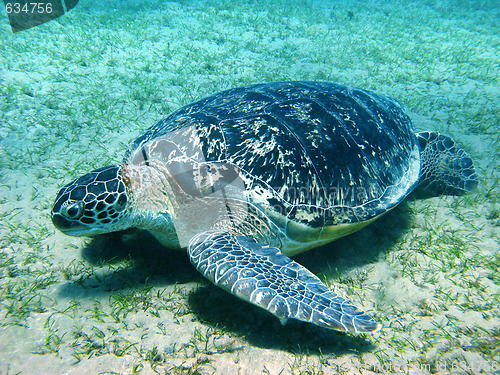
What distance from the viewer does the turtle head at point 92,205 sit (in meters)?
2.17

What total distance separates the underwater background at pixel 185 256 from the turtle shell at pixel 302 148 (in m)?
0.62

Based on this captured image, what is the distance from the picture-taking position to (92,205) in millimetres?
2205

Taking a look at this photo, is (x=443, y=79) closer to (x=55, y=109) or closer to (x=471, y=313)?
(x=471, y=313)

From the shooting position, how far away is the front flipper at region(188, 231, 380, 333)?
1791 millimetres

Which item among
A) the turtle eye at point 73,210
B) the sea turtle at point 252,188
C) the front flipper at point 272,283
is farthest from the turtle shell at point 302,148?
the turtle eye at point 73,210

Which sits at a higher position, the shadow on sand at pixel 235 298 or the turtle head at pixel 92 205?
the turtle head at pixel 92 205

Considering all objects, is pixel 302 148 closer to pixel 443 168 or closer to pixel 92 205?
pixel 92 205

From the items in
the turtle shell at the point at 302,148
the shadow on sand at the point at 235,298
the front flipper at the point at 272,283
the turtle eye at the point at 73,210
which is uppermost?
the turtle shell at the point at 302,148

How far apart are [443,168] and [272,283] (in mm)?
2968

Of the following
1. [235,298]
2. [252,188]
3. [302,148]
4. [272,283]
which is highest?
[302,148]

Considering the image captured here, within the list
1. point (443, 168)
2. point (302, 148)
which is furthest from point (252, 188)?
point (443, 168)

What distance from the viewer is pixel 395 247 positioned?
2.91m

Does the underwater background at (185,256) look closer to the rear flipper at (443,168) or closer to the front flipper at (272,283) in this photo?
the rear flipper at (443,168)

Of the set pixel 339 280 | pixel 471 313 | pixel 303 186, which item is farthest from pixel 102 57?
pixel 471 313
